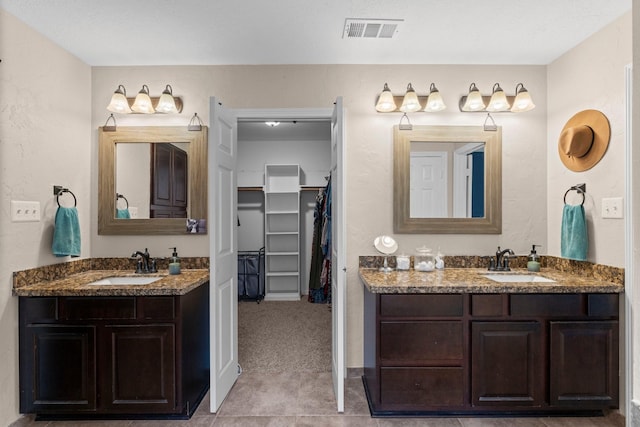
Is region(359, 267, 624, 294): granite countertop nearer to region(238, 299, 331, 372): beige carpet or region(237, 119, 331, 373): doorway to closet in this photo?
region(238, 299, 331, 372): beige carpet

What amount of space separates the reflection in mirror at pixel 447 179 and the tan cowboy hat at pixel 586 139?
57 centimetres

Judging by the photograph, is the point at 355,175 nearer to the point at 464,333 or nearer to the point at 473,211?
the point at 473,211

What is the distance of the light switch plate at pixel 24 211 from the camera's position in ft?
7.15

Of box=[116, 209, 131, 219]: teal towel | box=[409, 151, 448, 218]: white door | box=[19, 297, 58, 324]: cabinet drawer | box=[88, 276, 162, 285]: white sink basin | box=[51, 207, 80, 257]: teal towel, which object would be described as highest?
box=[409, 151, 448, 218]: white door

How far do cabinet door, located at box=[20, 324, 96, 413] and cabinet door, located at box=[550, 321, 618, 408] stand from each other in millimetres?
2804

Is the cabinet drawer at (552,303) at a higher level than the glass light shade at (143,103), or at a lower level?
lower

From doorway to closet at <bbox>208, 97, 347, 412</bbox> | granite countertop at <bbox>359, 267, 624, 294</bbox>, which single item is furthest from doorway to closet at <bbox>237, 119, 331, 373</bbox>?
granite countertop at <bbox>359, 267, 624, 294</bbox>

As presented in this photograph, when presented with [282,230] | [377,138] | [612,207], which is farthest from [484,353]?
[282,230]

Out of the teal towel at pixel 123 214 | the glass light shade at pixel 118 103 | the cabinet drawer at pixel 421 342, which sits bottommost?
the cabinet drawer at pixel 421 342

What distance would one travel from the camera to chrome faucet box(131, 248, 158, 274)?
2.71 meters

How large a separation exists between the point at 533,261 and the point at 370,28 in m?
2.04

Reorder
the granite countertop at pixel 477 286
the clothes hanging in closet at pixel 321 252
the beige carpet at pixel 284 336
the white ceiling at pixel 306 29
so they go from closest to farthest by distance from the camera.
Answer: the white ceiling at pixel 306 29, the granite countertop at pixel 477 286, the beige carpet at pixel 284 336, the clothes hanging in closet at pixel 321 252

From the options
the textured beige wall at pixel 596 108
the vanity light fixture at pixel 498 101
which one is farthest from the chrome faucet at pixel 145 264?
the textured beige wall at pixel 596 108

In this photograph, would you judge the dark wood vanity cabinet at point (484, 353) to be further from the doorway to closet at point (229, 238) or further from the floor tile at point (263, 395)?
the floor tile at point (263, 395)
